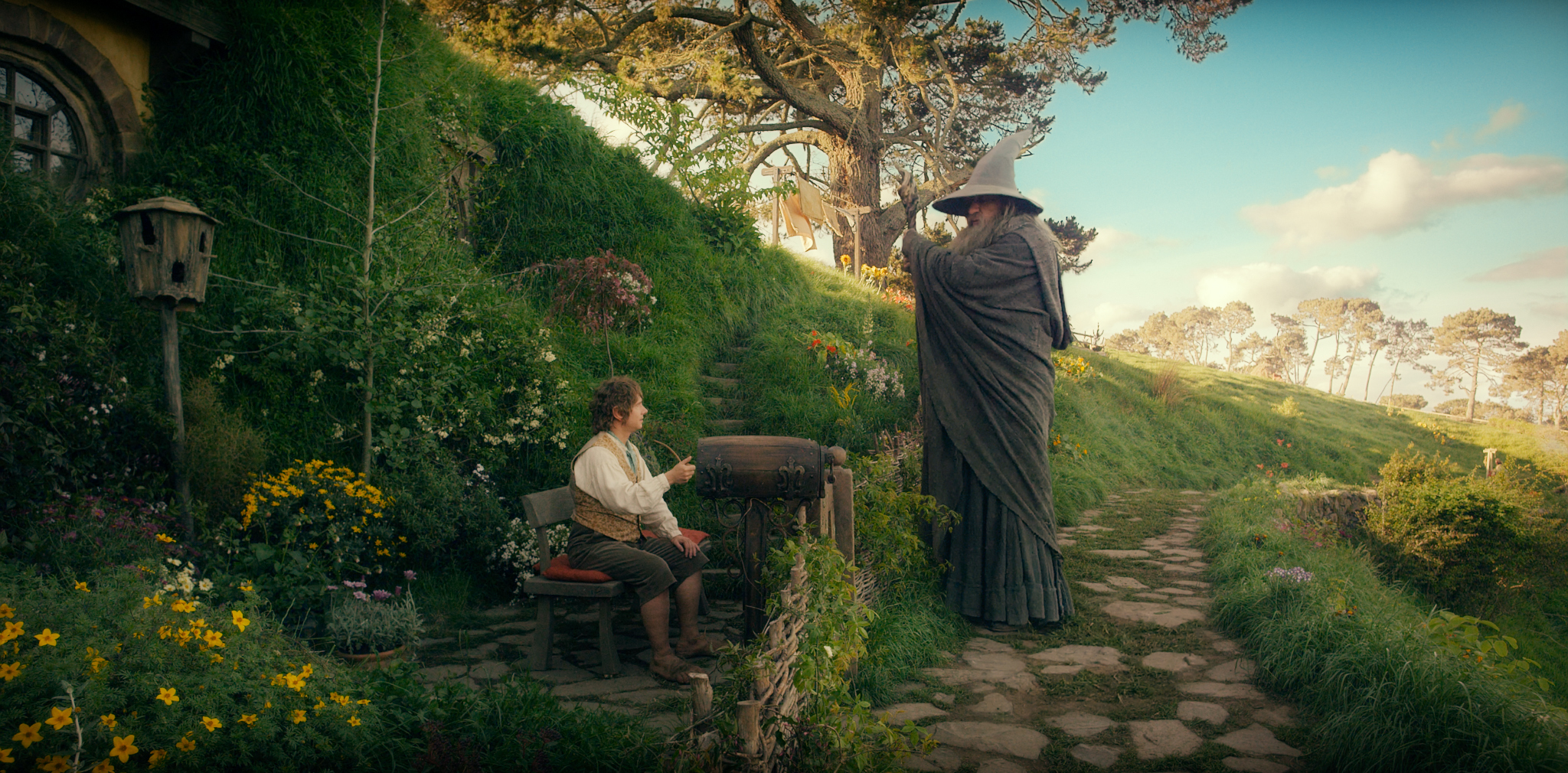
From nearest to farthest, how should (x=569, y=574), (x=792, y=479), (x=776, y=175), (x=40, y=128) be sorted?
1. (x=792, y=479)
2. (x=569, y=574)
3. (x=40, y=128)
4. (x=776, y=175)

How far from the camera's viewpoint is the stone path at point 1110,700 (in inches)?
123

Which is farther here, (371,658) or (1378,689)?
(371,658)

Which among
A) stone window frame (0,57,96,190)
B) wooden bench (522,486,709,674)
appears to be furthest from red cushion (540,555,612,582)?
stone window frame (0,57,96,190)

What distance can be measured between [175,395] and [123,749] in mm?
3017

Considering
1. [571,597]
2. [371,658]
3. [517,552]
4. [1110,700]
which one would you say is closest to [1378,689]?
[1110,700]

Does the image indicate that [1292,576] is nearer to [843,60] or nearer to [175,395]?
[175,395]

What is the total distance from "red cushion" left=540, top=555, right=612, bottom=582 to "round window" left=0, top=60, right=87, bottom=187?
448 centimetres

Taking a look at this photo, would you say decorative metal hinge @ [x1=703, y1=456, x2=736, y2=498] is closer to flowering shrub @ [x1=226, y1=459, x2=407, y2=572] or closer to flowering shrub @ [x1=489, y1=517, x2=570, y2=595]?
flowering shrub @ [x1=489, y1=517, x2=570, y2=595]

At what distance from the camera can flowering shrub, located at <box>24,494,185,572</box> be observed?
365cm

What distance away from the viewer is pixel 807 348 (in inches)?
351

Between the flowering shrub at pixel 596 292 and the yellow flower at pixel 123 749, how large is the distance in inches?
235

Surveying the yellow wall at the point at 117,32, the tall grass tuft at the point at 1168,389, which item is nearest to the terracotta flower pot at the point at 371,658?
the yellow wall at the point at 117,32

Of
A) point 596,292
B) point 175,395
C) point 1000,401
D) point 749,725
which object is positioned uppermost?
point 596,292

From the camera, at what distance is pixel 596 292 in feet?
26.2
